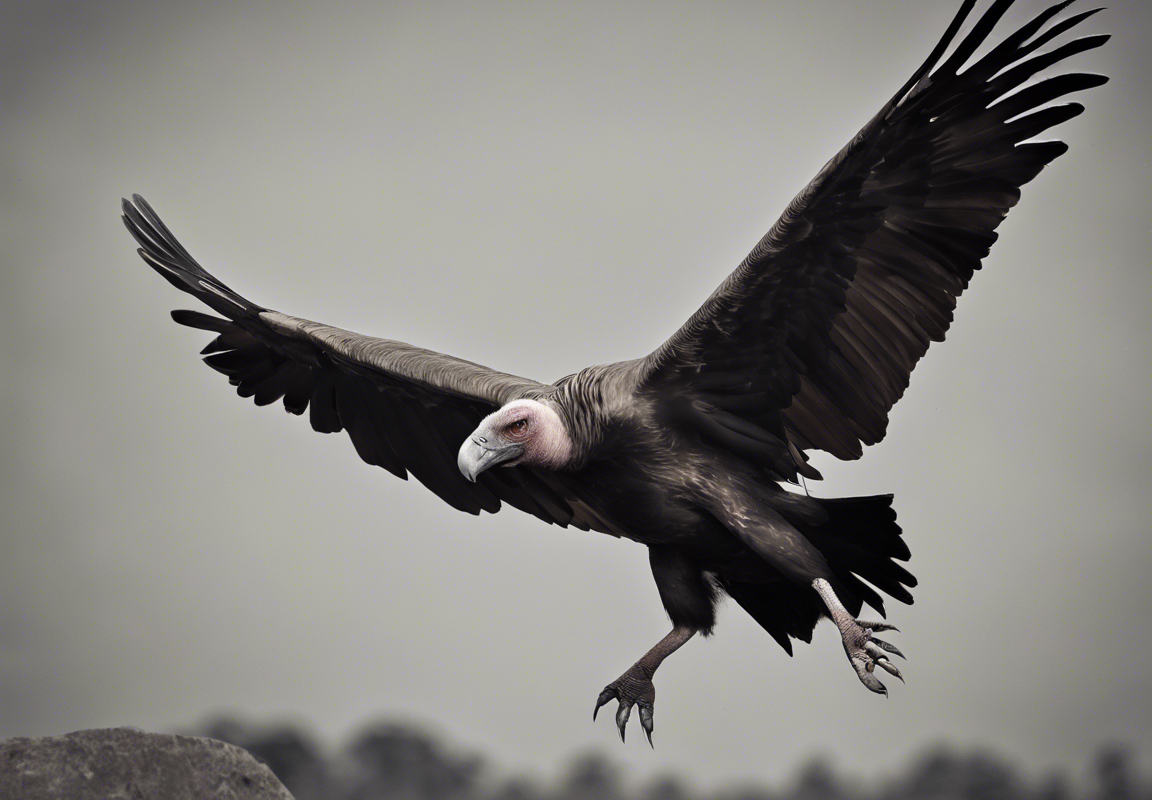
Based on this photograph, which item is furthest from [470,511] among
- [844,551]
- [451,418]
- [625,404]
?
[844,551]

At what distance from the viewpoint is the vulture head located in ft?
15.2

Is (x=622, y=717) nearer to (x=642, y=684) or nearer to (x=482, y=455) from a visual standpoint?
(x=642, y=684)

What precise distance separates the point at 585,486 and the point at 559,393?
1.41 ft

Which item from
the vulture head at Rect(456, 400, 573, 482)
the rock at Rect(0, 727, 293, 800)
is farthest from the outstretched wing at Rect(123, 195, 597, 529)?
the rock at Rect(0, 727, 293, 800)

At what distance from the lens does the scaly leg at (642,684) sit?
515 centimetres

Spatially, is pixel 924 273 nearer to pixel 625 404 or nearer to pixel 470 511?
pixel 625 404

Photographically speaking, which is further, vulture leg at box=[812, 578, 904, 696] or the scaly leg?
the scaly leg

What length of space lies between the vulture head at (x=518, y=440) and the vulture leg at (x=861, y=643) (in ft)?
3.96

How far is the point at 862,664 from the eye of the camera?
4254mm

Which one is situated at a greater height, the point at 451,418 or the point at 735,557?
the point at 451,418

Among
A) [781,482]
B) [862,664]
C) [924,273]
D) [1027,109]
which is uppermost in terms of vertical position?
[1027,109]

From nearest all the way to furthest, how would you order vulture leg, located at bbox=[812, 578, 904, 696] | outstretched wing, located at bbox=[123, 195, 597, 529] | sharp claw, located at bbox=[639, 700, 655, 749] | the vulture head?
vulture leg, located at bbox=[812, 578, 904, 696] < the vulture head < sharp claw, located at bbox=[639, 700, 655, 749] < outstretched wing, located at bbox=[123, 195, 597, 529]

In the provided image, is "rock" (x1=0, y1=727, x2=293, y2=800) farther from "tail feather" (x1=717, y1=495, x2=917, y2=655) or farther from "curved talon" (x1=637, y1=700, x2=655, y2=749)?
"tail feather" (x1=717, y1=495, x2=917, y2=655)

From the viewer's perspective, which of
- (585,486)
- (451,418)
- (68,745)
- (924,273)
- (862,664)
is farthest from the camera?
(451,418)
